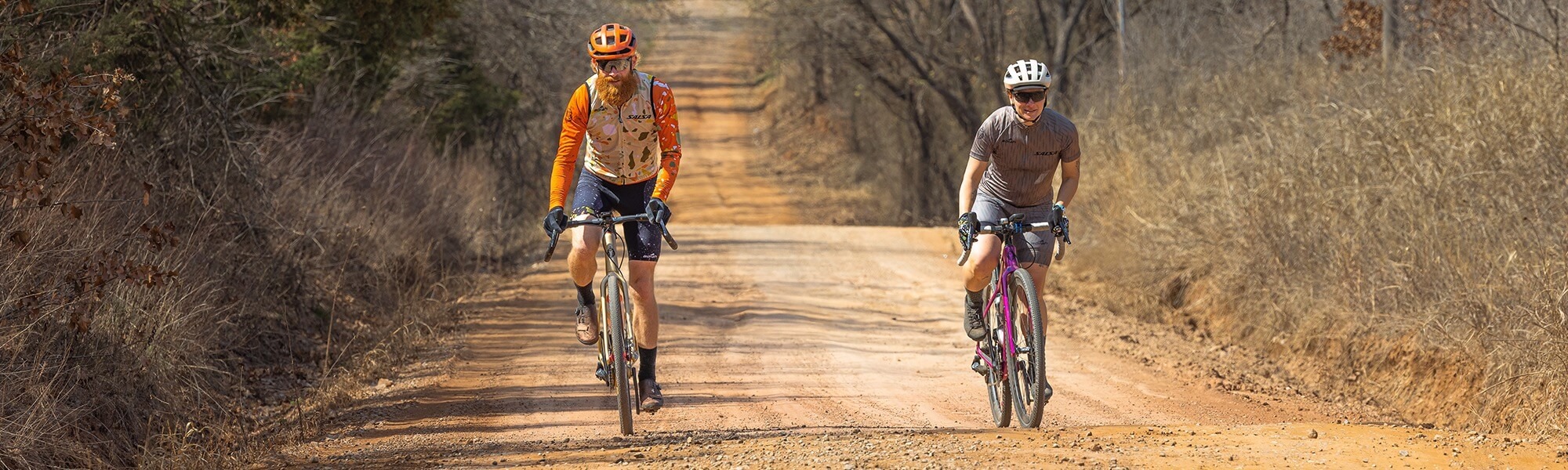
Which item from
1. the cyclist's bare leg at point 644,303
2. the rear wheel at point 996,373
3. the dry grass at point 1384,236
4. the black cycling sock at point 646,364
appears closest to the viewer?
the cyclist's bare leg at point 644,303

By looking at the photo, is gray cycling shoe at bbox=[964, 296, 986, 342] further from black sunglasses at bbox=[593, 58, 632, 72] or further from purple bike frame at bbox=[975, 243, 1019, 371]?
black sunglasses at bbox=[593, 58, 632, 72]

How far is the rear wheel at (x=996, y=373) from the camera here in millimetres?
7457

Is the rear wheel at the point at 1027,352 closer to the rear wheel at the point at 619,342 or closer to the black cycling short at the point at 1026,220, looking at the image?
the black cycling short at the point at 1026,220

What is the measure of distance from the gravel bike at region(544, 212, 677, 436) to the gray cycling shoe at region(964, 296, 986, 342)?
1.70 m

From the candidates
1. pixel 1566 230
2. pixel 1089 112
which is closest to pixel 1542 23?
pixel 1566 230

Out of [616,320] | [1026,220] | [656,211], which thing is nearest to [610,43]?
[656,211]

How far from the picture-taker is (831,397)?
9.05m

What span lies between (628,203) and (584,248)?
0.34 m

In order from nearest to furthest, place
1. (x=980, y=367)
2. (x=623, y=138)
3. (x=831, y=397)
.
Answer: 1. (x=623, y=138)
2. (x=980, y=367)
3. (x=831, y=397)

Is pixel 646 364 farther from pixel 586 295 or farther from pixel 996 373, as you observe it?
pixel 996 373

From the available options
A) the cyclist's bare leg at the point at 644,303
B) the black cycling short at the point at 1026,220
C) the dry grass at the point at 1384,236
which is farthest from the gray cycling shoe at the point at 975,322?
the dry grass at the point at 1384,236

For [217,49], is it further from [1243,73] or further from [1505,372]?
[1243,73]

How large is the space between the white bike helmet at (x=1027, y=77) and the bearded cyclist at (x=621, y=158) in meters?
1.57

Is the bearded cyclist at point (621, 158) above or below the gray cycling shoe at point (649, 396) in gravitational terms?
above
